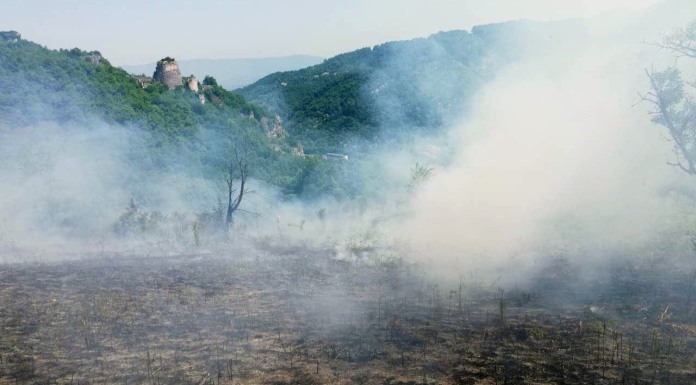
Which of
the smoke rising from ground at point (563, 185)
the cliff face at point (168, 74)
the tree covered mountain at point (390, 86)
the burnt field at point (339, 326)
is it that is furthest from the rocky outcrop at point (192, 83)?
the burnt field at point (339, 326)

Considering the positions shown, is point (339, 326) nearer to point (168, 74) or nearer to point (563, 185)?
point (563, 185)

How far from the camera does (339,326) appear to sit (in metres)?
14.3

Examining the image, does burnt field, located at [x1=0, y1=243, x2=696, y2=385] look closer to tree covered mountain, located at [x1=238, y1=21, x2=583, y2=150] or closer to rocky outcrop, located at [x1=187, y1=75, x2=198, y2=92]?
rocky outcrop, located at [x1=187, y1=75, x2=198, y2=92]

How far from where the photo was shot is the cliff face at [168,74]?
56.0 m

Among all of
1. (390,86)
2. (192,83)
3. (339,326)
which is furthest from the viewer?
(390,86)

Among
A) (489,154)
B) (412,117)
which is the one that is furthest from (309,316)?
(412,117)

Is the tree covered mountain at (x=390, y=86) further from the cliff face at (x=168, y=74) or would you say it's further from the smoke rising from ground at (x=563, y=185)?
the smoke rising from ground at (x=563, y=185)

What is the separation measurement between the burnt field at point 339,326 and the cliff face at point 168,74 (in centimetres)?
3818

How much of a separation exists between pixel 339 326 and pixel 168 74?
48.2 m

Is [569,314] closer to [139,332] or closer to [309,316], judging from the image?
[309,316]

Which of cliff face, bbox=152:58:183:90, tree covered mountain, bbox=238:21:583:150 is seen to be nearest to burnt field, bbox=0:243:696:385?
cliff face, bbox=152:58:183:90

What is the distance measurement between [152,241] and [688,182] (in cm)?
2688

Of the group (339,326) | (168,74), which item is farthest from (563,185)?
(168,74)

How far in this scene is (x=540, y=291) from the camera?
57.4 ft
